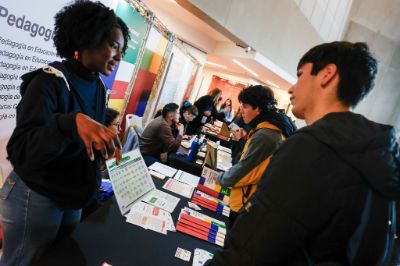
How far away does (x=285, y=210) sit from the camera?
64 cm

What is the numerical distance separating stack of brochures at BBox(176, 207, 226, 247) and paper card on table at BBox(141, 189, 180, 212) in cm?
9

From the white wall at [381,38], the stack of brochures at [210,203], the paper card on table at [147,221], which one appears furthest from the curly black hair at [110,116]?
the white wall at [381,38]

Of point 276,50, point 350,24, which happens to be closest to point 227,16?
point 276,50

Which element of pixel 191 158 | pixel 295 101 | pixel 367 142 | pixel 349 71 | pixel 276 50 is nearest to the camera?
pixel 367 142

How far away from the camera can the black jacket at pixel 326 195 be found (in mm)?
613

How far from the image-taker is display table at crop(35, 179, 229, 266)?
3.22 feet

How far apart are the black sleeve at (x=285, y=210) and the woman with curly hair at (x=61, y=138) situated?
18.3 inches

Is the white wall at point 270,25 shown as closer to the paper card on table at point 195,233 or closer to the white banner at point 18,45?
the white banner at point 18,45

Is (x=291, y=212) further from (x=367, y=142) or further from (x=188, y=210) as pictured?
(x=188, y=210)

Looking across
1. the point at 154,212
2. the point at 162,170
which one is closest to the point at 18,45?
the point at 154,212

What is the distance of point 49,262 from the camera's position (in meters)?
0.91

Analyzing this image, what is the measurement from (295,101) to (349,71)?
7.5 inches

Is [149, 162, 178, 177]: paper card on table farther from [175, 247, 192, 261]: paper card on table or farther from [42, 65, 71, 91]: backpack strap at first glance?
[42, 65, 71, 91]: backpack strap

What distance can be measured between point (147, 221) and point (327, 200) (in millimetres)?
989
